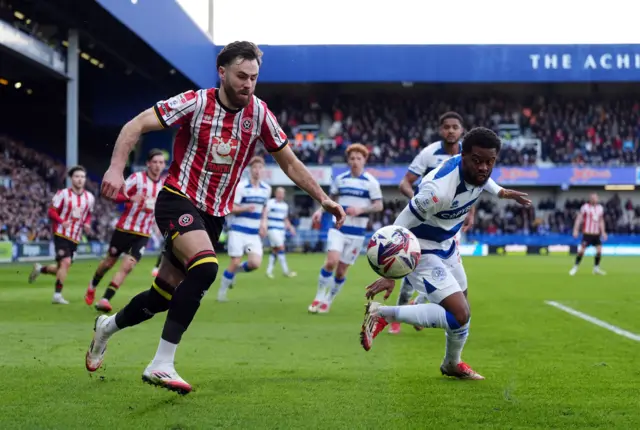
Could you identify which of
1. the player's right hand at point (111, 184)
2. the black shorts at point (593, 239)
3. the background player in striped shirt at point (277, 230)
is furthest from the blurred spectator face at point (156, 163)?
the black shorts at point (593, 239)

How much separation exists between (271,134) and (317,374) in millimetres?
1886

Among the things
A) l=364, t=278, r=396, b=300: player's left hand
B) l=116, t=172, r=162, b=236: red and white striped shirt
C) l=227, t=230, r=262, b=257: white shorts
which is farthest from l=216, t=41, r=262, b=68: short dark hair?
l=227, t=230, r=262, b=257: white shorts

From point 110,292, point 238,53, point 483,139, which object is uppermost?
point 238,53

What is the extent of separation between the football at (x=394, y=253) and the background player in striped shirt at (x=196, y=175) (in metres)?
0.38

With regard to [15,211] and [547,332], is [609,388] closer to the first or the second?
[547,332]

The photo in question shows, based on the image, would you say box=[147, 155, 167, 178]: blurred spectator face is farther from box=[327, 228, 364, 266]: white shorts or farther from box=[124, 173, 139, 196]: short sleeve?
box=[327, 228, 364, 266]: white shorts

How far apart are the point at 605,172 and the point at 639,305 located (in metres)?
34.4

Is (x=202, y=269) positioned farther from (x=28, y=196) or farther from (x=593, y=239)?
(x=28, y=196)

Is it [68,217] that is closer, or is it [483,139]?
[483,139]

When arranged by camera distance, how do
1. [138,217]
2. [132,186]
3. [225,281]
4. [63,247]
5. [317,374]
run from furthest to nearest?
[225,281], [63,247], [132,186], [138,217], [317,374]

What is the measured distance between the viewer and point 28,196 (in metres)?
30.7

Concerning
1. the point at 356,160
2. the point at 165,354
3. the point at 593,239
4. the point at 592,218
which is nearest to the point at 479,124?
the point at 593,239

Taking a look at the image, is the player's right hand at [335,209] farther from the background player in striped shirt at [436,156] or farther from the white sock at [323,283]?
the white sock at [323,283]

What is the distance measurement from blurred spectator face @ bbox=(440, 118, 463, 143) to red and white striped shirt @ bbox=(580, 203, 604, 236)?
16.3 metres
